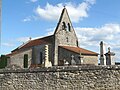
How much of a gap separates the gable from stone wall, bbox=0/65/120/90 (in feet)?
94.3

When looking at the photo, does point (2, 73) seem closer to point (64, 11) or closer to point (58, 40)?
point (58, 40)

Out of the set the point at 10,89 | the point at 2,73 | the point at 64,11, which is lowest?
the point at 10,89

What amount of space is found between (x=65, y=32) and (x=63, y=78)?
3280 centimetres

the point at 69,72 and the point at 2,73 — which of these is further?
the point at 2,73

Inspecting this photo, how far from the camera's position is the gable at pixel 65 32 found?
44.2m

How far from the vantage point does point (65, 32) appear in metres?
45.5

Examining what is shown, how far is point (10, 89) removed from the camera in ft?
49.1

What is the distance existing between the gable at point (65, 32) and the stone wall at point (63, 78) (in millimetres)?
28742

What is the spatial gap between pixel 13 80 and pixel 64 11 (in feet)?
107

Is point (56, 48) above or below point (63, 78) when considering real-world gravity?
above

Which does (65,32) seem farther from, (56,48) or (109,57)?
(109,57)

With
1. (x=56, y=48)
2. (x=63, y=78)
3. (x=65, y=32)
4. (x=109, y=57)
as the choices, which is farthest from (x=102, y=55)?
(x=65, y=32)

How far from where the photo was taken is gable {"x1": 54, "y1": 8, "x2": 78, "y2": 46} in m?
44.2

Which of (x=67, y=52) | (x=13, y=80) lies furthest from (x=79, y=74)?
(x=67, y=52)
